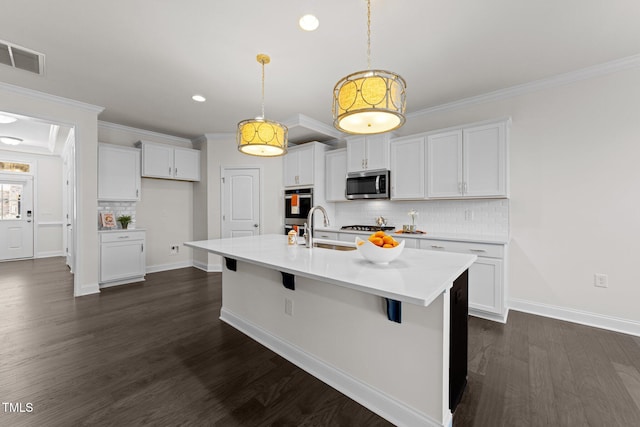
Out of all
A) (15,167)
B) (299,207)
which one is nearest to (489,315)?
(299,207)

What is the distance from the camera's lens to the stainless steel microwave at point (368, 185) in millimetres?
3979

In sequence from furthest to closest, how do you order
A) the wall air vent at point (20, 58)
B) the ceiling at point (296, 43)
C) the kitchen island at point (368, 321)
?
the wall air vent at point (20, 58)
the ceiling at point (296, 43)
the kitchen island at point (368, 321)

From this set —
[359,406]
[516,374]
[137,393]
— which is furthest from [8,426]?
[516,374]

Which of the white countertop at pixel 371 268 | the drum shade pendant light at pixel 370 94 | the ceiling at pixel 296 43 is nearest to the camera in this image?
the white countertop at pixel 371 268

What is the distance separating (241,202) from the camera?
5.28 meters

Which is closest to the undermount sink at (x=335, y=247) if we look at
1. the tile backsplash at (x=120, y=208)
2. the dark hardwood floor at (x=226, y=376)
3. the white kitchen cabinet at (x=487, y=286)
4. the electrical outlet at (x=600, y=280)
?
the dark hardwood floor at (x=226, y=376)

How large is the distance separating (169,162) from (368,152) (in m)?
3.68

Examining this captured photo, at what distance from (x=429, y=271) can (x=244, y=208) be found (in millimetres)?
4362

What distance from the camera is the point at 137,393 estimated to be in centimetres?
178

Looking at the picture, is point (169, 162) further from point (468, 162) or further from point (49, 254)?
point (468, 162)

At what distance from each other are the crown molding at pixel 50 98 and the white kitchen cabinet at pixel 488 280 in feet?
17.1

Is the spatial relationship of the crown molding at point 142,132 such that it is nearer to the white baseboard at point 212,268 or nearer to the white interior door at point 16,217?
the white baseboard at point 212,268

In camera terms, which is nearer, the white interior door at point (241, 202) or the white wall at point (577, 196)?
the white wall at point (577, 196)

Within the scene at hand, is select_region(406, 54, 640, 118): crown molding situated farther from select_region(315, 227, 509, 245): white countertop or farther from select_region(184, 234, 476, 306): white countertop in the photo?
select_region(184, 234, 476, 306): white countertop
